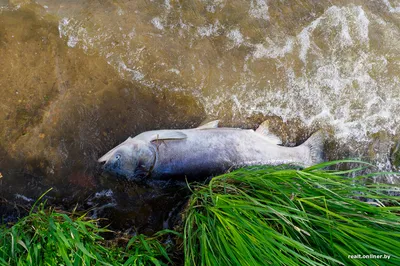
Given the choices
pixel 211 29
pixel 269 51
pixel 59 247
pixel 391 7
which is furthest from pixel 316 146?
pixel 59 247

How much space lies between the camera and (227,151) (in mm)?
3787

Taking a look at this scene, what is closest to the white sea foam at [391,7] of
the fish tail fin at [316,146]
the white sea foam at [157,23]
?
the fish tail fin at [316,146]

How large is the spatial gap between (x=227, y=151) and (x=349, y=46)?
205 cm

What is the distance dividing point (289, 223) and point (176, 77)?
2.15 meters

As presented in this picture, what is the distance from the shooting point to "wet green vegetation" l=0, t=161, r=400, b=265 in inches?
111

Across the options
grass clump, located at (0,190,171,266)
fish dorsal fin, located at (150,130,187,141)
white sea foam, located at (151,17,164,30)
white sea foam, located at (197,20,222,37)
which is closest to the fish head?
fish dorsal fin, located at (150,130,187,141)

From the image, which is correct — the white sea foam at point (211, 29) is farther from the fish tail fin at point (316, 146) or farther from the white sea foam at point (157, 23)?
the fish tail fin at point (316, 146)

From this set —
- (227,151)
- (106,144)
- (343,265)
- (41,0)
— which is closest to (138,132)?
(106,144)

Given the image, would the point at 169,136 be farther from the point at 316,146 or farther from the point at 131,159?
the point at 316,146

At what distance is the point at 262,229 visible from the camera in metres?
2.92

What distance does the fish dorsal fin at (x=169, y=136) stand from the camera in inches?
144

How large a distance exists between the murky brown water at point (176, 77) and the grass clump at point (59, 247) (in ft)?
2.27

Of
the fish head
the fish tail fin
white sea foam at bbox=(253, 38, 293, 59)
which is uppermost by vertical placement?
white sea foam at bbox=(253, 38, 293, 59)

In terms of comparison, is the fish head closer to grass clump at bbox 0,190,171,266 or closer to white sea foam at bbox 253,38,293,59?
grass clump at bbox 0,190,171,266
